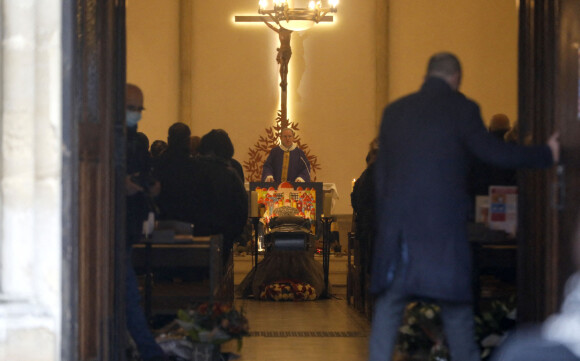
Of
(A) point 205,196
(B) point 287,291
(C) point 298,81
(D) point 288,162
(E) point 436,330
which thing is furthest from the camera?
(C) point 298,81

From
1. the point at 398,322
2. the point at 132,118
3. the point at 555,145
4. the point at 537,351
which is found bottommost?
the point at 398,322

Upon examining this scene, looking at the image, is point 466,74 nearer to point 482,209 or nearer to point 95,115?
point 482,209

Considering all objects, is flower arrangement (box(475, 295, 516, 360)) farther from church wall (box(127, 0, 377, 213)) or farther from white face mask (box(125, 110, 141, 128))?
church wall (box(127, 0, 377, 213))

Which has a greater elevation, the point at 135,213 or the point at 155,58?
the point at 155,58

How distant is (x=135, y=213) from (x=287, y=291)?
14.9 feet

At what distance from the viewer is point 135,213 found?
5629 mm

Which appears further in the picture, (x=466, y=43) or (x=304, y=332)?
(x=466, y=43)

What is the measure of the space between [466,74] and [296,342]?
28.7 ft

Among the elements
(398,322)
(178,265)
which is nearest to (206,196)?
(178,265)

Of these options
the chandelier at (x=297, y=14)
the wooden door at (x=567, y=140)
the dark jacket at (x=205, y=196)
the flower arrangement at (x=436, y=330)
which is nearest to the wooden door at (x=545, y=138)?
the wooden door at (x=567, y=140)

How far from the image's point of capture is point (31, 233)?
4.04 meters

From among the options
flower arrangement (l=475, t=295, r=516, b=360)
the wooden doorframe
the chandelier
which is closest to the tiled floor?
flower arrangement (l=475, t=295, r=516, b=360)

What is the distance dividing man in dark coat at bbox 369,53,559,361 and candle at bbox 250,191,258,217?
242 inches

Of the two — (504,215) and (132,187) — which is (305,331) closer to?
(504,215)
